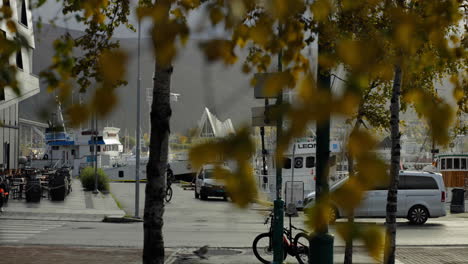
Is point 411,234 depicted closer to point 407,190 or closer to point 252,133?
point 407,190

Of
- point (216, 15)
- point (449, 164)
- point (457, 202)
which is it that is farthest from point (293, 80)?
point (449, 164)

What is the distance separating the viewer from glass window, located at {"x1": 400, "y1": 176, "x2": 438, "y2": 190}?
24156 mm

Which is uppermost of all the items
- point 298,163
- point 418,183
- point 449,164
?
point 298,163

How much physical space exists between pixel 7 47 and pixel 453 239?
709 inches

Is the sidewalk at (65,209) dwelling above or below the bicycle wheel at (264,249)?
below

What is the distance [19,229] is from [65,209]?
6.73 m

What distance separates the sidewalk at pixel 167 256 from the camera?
13.5 m

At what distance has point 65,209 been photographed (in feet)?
86.5

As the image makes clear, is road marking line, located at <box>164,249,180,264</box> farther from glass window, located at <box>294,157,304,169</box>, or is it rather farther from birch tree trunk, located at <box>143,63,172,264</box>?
glass window, located at <box>294,157,304,169</box>

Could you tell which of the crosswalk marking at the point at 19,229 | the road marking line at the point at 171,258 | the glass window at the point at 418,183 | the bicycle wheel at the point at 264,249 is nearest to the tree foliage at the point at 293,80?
the road marking line at the point at 171,258

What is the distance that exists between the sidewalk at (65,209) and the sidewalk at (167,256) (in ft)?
27.8

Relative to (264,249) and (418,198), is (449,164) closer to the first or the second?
(418,198)

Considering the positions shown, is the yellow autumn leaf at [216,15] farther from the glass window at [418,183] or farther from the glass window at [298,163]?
the glass window at [298,163]

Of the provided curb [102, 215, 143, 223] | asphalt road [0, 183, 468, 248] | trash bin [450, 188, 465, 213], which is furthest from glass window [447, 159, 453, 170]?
curb [102, 215, 143, 223]
